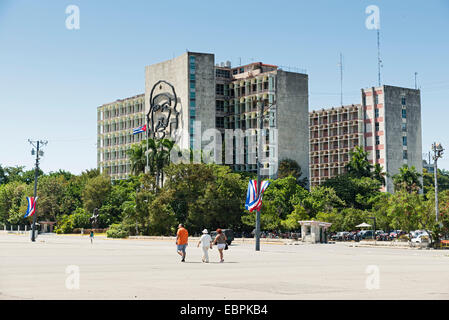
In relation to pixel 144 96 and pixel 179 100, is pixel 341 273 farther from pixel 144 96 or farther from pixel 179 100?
pixel 144 96

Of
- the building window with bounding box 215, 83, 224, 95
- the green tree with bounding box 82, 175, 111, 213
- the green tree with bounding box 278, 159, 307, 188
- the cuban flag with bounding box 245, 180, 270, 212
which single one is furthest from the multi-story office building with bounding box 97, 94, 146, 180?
the cuban flag with bounding box 245, 180, 270, 212

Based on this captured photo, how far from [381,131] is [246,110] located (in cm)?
2640

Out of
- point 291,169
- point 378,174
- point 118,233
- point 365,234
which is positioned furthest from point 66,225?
point 365,234

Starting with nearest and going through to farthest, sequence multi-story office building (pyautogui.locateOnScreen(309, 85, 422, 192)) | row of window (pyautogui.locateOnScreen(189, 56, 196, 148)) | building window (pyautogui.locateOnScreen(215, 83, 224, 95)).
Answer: row of window (pyautogui.locateOnScreen(189, 56, 196, 148)) < multi-story office building (pyautogui.locateOnScreen(309, 85, 422, 192)) < building window (pyautogui.locateOnScreen(215, 83, 224, 95))

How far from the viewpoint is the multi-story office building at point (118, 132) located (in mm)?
134375

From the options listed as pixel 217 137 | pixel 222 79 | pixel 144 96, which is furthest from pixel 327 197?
pixel 144 96

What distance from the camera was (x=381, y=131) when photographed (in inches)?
4685

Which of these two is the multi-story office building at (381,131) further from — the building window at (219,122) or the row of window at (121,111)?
the row of window at (121,111)

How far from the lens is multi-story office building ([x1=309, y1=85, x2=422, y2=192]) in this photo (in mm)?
118000

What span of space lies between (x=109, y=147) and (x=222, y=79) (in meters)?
36.9

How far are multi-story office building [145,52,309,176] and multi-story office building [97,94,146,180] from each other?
739 inches

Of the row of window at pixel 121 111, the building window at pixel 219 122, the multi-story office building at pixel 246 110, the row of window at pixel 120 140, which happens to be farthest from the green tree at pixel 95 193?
the row of window at pixel 121 111

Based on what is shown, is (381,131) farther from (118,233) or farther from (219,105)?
(118,233)

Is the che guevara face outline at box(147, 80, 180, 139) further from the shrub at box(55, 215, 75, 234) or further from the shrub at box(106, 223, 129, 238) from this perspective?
the shrub at box(106, 223, 129, 238)
